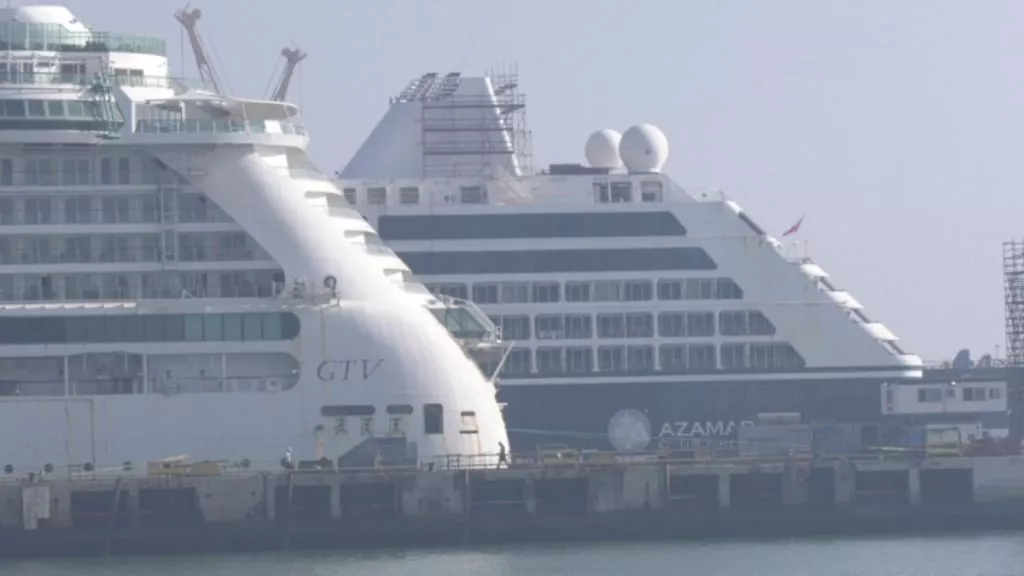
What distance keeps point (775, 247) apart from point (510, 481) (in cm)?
2314

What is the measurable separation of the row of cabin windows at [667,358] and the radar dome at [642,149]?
19.5 feet

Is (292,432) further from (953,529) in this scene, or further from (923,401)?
(923,401)

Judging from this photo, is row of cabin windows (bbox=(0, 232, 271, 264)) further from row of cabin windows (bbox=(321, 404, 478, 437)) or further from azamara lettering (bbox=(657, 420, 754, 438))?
azamara lettering (bbox=(657, 420, 754, 438))

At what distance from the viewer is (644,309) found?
8944 centimetres

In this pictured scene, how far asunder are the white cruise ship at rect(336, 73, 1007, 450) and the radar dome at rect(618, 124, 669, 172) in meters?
0.07

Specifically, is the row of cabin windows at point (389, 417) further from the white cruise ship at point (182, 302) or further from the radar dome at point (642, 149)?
the radar dome at point (642, 149)

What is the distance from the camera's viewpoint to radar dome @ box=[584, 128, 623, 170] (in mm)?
91625

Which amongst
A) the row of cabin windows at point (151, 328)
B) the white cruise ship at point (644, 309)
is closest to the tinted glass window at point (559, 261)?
the white cruise ship at point (644, 309)

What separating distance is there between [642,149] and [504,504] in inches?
936

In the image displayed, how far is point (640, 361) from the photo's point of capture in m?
89.6

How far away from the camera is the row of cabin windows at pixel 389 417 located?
69688 mm

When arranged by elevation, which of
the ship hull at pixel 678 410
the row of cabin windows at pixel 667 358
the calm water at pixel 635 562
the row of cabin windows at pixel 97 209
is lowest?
the calm water at pixel 635 562

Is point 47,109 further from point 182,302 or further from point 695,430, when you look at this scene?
point 695,430

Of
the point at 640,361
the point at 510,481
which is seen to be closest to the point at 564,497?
the point at 510,481
